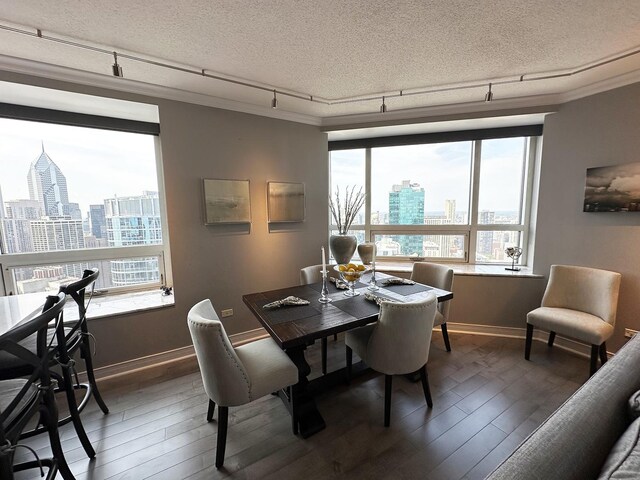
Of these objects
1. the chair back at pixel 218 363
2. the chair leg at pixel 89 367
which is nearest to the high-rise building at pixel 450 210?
the chair back at pixel 218 363

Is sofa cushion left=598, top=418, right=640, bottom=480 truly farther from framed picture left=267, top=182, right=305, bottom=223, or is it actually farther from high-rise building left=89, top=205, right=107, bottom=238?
high-rise building left=89, top=205, right=107, bottom=238

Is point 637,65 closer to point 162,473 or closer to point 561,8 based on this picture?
point 561,8

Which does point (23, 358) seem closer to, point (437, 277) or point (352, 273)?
point (352, 273)

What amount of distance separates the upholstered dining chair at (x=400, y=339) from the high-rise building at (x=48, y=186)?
3118mm

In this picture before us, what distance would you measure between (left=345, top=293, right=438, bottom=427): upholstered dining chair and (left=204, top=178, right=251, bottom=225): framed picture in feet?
6.10

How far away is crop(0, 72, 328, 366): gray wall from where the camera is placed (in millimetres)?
2479

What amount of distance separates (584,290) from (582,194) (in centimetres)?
95

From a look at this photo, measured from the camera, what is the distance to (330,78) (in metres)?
2.32

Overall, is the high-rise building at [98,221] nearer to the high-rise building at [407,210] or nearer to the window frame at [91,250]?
the window frame at [91,250]

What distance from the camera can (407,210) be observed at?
3.72 meters

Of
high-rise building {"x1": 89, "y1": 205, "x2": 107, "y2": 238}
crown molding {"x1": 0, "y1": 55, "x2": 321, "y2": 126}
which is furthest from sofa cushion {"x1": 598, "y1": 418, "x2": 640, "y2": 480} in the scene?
high-rise building {"x1": 89, "y1": 205, "x2": 107, "y2": 238}

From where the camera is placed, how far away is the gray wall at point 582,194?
2.36m

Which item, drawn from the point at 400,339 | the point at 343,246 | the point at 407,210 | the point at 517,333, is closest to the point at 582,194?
the point at 517,333

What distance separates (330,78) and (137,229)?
2534 mm
